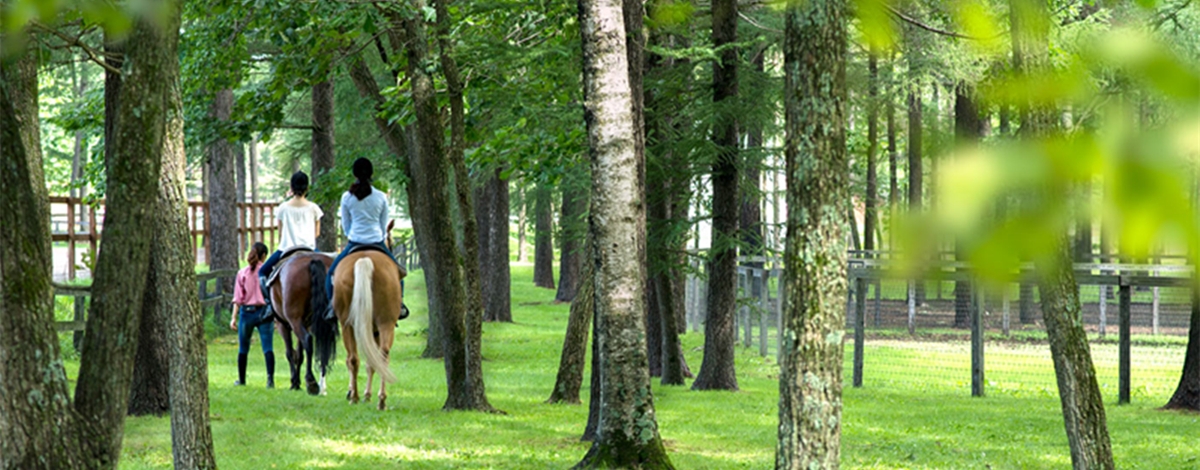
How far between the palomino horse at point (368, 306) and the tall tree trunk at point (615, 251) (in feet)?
15.1

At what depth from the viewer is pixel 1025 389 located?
1869cm

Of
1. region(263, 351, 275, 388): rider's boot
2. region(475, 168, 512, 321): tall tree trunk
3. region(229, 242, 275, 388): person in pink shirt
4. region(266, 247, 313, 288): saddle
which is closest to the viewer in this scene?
region(266, 247, 313, 288): saddle

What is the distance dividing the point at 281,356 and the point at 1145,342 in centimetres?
1607

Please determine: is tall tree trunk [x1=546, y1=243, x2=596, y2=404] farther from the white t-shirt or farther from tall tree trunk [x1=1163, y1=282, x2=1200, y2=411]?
tall tree trunk [x1=1163, y1=282, x2=1200, y2=411]

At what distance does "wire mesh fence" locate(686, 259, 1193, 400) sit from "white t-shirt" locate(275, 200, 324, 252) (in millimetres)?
4905

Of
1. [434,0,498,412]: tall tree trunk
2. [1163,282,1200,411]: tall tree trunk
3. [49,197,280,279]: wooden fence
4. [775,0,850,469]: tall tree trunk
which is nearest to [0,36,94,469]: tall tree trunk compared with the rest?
[49,197,280,279]: wooden fence

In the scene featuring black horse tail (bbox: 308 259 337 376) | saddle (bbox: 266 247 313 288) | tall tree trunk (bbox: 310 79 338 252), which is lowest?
black horse tail (bbox: 308 259 337 376)

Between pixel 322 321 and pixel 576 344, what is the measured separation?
2.79 m

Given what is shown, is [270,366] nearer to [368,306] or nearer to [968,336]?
[368,306]

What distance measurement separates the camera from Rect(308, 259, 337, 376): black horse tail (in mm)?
14500

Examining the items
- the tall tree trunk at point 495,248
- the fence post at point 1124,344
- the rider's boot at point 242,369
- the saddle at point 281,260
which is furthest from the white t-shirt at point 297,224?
the tall tree trunk at point 495,248

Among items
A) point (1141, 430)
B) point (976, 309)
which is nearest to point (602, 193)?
point (1141, 430)

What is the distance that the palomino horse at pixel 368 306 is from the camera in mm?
13398

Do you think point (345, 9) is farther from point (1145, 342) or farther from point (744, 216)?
point (1145, 342)
